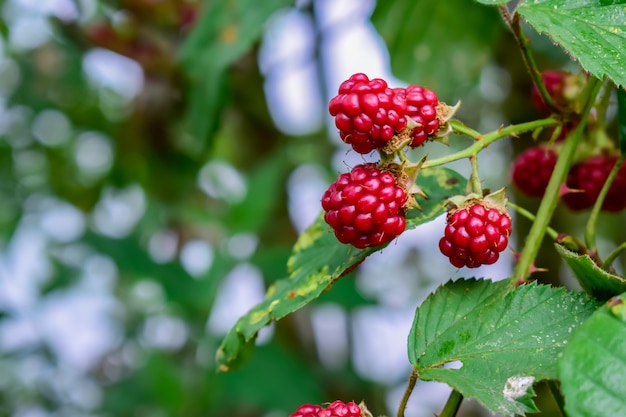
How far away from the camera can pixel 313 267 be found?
2.43 ft

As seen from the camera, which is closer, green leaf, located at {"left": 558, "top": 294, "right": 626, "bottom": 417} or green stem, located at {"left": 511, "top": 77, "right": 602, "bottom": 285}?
green leaf, located at {"left": 558, "top": 294, "right": 626, "bottom": 417}

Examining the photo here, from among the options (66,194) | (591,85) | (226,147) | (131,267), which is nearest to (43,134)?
(66,194)

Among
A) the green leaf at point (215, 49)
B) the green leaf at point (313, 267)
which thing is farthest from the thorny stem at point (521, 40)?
the green leaf at point (215, 49)

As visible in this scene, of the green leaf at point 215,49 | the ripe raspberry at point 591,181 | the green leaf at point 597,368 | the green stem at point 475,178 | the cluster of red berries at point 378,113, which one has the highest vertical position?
the green leaf at point 215,49

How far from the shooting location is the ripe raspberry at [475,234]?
618 mm

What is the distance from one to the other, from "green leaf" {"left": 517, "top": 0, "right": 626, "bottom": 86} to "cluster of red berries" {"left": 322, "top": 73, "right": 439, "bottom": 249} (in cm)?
12

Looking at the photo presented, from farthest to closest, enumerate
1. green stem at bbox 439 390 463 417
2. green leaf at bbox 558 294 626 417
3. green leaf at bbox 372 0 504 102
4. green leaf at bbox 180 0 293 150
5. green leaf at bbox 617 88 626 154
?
green leaf at bbox 372 0 504 102 → green leaf at bbox 180 0 293 150 → green leaf at bbox 617 88 626 154 → green stem at bbox 439 390 463 417 → green leaf at bbox 558 294 626 417

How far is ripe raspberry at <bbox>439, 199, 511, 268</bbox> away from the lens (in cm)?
62

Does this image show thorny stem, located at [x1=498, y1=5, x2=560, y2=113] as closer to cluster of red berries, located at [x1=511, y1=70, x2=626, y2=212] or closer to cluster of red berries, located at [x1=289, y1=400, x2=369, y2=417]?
cluster of red berries, located at [x1=511, y1=70, x2=626, y2=212]

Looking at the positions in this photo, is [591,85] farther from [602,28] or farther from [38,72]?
[38,72]

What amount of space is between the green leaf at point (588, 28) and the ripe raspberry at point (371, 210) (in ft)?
0.63

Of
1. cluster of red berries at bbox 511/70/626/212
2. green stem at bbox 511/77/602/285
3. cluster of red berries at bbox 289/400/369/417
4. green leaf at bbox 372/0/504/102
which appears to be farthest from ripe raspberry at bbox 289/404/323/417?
green leaf at bbox 372/0/504/102

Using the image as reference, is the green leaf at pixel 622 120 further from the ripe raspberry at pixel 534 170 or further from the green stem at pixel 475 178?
the green stem at pixel 475 178

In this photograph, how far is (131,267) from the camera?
5.47ft
